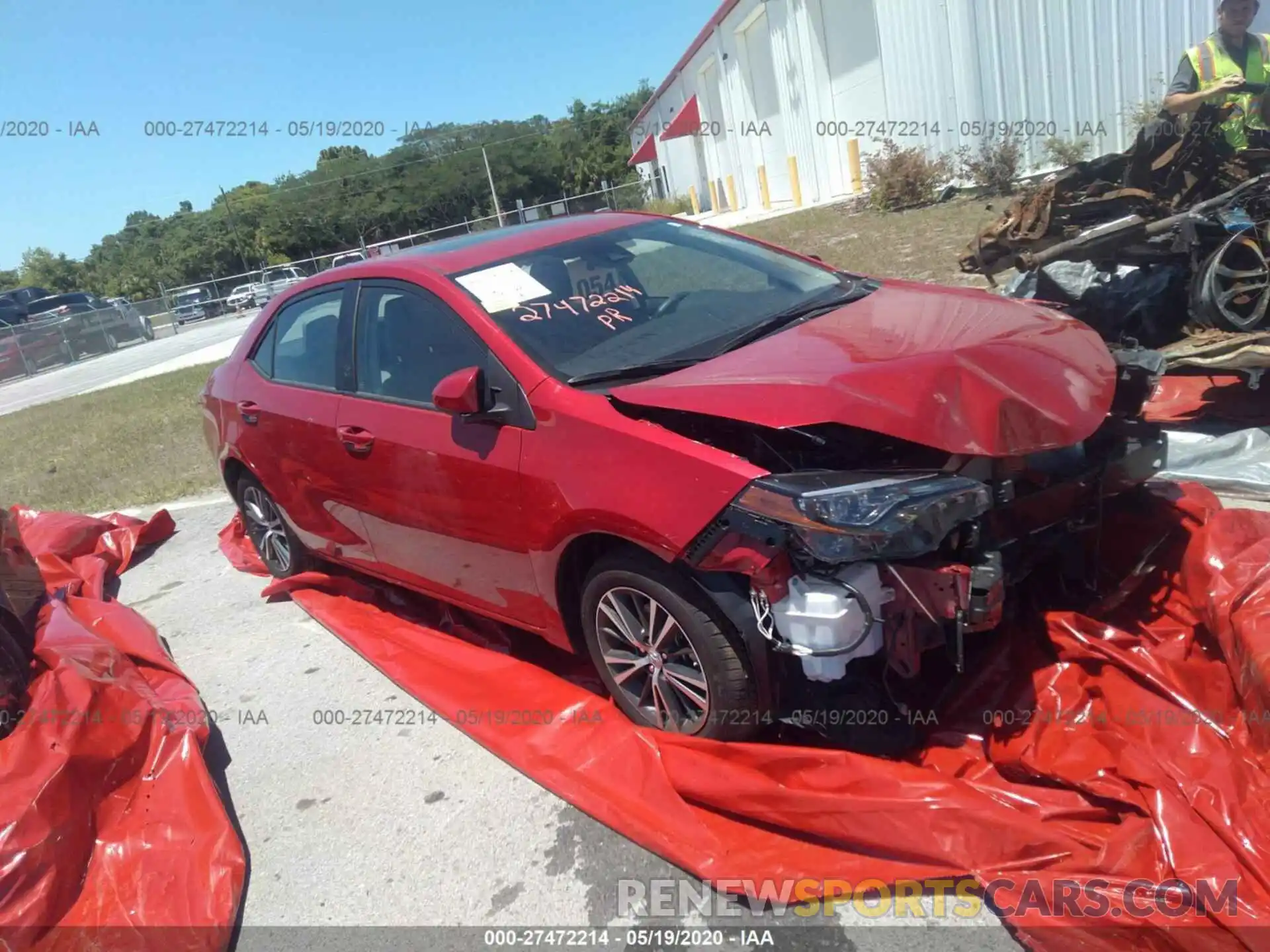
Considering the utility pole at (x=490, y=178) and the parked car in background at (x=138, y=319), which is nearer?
the parked car in background at (x=138, y=319)

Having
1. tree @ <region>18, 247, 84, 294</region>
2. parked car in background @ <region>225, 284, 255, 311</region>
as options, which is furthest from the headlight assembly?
tree @ <region>18, 247, 84, 294</region>

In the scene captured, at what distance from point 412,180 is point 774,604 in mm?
65236

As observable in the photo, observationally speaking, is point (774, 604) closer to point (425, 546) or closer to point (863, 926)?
point (863, 926)

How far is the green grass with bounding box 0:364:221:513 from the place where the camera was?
855 centimetres

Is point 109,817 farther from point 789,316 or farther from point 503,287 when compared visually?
point 789,316

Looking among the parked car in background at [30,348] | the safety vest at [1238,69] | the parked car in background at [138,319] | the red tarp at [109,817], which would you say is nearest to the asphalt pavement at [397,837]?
the red tarp at [109,817]

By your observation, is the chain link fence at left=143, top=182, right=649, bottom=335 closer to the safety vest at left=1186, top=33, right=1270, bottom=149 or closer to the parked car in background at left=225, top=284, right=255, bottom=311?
the parked car in background at left=225, top=284, right=255, bottom=311

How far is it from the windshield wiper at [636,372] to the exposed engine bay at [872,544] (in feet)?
0.81

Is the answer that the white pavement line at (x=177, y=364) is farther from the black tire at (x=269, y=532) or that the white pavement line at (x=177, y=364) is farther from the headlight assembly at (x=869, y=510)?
the headlight assembly at (x=869, y=510)

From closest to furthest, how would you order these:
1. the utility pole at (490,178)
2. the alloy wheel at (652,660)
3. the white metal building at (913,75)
A: the alloy wheel at (652,660) → the white metal building at (913,75) → the utility pole at (490,178)

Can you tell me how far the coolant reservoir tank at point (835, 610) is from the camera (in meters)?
2.47

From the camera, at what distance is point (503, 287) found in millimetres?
3570

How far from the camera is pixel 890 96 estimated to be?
1814 cm

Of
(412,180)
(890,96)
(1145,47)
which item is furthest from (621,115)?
(1145,47)
